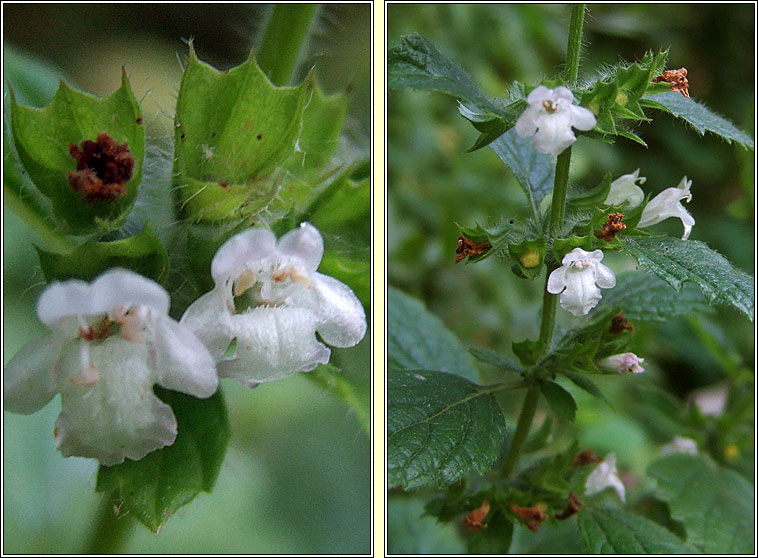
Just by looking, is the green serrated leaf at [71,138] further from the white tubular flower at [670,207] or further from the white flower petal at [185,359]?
the white tubular flower at [670,207]

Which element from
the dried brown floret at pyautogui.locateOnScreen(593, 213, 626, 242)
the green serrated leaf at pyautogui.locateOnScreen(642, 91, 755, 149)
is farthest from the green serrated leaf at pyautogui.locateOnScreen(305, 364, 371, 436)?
the green serrated leaf at pyautogui.locateOnScreen(642, 91, 755, 149)

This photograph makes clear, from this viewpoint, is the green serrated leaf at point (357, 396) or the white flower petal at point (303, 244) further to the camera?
the green serrated leaf at point (357, 396)

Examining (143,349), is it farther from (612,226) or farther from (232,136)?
(612,226)

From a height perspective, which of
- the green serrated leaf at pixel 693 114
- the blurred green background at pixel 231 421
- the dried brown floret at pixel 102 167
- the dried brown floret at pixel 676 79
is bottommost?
the blurred green background at pixel 231 421

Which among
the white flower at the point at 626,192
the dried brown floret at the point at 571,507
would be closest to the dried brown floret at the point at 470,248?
the white flower at the point at 626,192

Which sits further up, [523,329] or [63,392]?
[63,392]

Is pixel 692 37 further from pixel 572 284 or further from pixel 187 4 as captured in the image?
pixel 572 284

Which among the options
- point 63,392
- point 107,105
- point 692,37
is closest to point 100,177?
point 107,105
